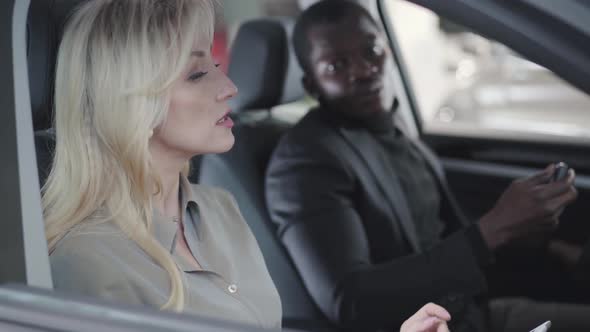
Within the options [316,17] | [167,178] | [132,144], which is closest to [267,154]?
[316,17]

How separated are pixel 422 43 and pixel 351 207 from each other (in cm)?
307

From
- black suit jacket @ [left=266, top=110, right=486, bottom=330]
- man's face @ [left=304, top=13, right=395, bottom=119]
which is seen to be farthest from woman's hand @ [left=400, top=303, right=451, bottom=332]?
man's face @ [left=304, top=13, right=395, bottom=119]

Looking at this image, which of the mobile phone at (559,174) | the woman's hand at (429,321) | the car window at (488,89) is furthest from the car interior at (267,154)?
the car window at (488,89)

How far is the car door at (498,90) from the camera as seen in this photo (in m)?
1.17

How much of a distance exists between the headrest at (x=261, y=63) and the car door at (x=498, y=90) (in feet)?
1.45

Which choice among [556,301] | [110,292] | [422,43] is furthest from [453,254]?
[422,43]

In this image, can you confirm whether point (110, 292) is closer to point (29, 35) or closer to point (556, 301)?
point (29, 35)

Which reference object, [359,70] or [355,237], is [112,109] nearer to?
[355,237]

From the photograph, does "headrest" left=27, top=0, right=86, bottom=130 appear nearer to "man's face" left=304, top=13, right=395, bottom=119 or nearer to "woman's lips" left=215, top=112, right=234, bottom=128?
"woman's lips" left=215, top=112, right=234, bottom=128

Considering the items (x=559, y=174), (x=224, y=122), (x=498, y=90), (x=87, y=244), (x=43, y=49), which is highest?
(x=43, y=49)

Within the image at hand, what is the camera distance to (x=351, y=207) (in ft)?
7.41

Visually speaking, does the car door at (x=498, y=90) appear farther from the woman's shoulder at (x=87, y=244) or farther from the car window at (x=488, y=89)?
the woman's shoulder at (x=87, y=244)

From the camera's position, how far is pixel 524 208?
216 cm

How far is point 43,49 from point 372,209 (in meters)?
1.11
